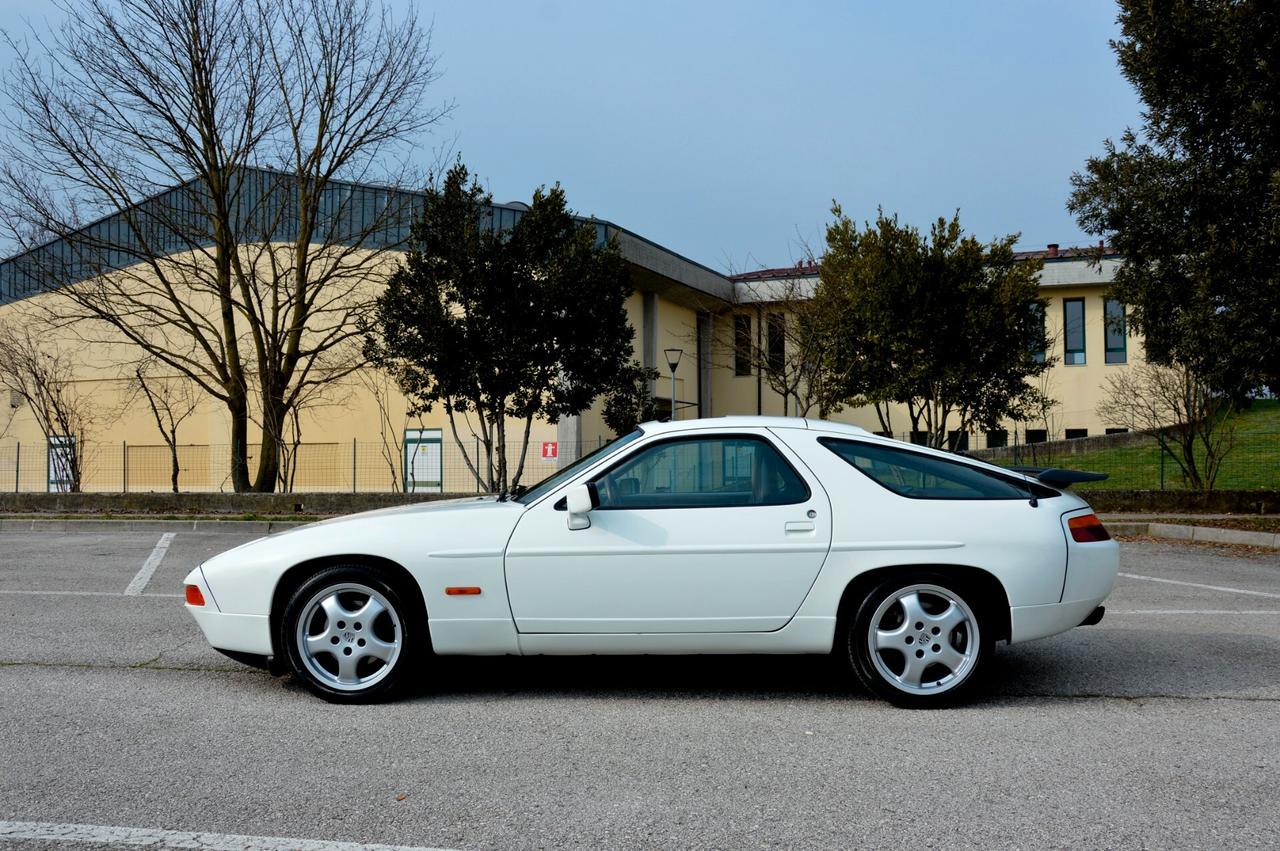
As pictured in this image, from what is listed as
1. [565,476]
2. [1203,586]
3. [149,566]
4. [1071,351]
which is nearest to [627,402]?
[149,566]

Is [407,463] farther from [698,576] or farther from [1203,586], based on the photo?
[698,576]

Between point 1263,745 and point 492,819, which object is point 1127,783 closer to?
point 1263,745

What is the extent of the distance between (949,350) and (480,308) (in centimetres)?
815

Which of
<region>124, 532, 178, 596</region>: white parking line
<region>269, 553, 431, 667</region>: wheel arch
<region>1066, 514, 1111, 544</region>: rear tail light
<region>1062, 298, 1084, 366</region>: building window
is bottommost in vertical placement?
<region>124, 532, 178, 596</region>: white parking line

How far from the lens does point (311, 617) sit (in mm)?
5371

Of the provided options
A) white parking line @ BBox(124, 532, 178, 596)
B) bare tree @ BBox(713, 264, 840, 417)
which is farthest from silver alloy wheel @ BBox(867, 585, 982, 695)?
bare tree @ BBox(713, 264, 840, 417)

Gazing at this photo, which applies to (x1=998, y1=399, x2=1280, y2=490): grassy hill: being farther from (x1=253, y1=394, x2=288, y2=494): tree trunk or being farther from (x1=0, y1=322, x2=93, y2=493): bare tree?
(x1=0, y1=322, x2=93, y2=493): bare tree

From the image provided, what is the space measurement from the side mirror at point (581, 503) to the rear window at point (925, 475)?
3.90 feet

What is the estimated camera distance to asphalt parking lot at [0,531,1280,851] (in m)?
3.66

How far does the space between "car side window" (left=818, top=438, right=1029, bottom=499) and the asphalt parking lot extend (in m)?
1.03

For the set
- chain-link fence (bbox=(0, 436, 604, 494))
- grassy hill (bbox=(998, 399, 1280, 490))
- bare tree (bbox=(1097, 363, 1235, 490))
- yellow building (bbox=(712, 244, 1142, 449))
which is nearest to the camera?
bare tree (bbox=(1097, 363, 1235, 490))

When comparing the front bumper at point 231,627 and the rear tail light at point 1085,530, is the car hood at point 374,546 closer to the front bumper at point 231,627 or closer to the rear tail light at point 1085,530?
the front bumper at point 231,627

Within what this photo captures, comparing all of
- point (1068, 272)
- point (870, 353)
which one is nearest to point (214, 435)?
point (870, 353)

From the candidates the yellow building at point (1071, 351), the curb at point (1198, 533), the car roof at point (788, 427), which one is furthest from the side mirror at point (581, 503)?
the yellow building at point (1071, 351)
